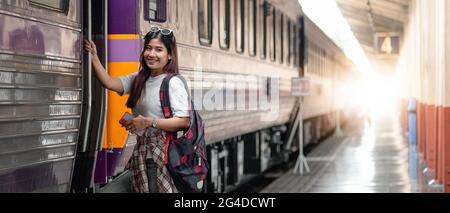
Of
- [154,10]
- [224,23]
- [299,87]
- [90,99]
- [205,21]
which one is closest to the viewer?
[90,99]

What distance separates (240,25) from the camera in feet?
31.6

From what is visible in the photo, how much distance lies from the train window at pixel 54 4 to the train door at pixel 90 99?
173 mm

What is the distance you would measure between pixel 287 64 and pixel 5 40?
32.5 ft

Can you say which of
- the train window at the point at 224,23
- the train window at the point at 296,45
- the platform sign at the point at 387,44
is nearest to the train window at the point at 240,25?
the train window at the point at 224,23

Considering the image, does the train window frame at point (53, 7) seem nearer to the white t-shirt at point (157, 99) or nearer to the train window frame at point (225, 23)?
the white t-shirt at point (157, 99)

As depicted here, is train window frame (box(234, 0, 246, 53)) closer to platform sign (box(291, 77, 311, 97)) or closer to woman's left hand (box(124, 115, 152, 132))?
platform sign (box(291, 77, 311, 97))

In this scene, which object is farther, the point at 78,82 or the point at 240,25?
the point at 240,25

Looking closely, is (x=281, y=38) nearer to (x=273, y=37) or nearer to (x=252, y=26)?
(x=273, y=37)

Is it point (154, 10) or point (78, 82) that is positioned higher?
point (154, 10)

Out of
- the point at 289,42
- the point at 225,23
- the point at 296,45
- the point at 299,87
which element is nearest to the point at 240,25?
the point at 225,23

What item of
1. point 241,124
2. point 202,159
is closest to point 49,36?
point 202,159

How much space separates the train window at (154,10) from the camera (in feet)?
17.7

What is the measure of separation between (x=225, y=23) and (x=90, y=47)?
12.7 feet

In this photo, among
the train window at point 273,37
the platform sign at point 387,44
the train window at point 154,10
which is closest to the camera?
the train window at point 154,10
